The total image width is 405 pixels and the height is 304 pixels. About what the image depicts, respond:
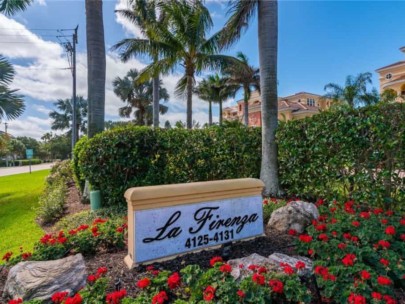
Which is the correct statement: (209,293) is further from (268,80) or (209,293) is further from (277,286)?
(268,80)

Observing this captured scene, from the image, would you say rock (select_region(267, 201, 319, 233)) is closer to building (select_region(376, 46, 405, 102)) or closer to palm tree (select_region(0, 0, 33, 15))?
palm tree (select_region(0, 0, 33, 15))

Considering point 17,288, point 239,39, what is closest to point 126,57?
point 239,39

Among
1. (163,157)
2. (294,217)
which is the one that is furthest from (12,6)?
(294,217)

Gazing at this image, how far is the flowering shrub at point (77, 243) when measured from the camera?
9.50 ft

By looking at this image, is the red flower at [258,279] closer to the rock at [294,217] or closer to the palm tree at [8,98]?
the rock at [294,217]

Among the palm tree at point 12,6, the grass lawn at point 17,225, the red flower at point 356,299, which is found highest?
the palm tree at point 12,6

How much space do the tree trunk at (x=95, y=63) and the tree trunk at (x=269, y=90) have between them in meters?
4.72

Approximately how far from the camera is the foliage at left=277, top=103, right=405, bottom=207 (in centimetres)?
422

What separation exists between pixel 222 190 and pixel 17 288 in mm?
2327

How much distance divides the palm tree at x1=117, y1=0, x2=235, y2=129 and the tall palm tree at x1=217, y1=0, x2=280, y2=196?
16.7ft

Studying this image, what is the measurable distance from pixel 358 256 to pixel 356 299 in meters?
0.82

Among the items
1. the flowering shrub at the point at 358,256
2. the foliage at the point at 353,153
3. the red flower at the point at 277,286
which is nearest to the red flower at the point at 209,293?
the red flower at the point at 277,286

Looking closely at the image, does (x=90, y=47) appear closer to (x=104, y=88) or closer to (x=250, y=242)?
(x=104, y=88)

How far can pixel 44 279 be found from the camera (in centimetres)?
223
